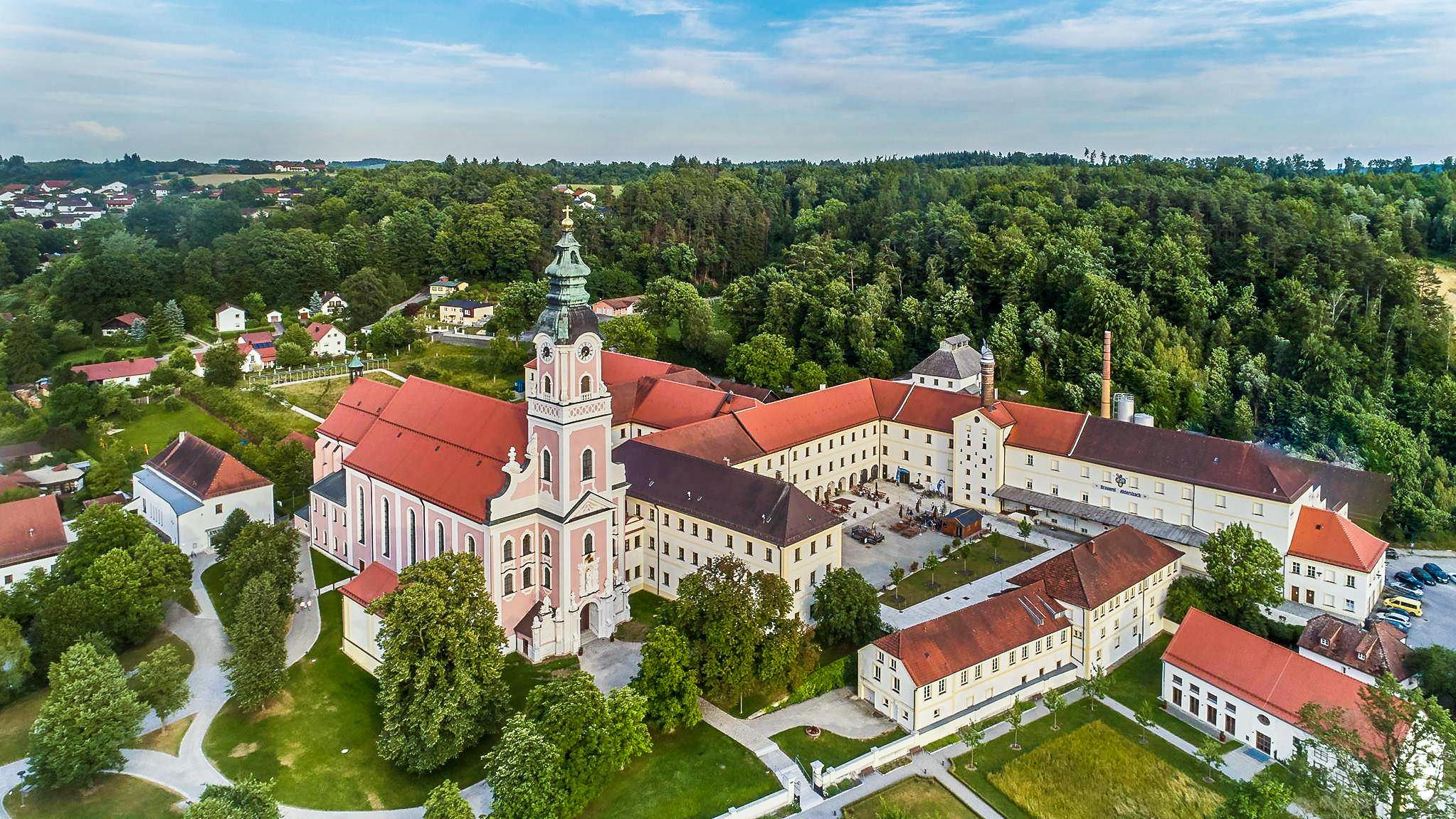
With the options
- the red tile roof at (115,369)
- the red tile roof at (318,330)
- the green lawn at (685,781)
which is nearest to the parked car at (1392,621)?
the green lawn at (685,781)

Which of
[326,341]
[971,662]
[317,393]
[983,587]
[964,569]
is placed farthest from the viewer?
[326,341]

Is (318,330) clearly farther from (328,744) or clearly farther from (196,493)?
(328,744)

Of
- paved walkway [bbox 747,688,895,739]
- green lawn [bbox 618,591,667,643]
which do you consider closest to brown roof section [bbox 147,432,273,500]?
green lawn [bbox 618,591,667,643]

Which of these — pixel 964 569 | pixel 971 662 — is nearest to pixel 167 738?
pixel 971 662

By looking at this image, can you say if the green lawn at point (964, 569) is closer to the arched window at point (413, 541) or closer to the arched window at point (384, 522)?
the arched window at point (413, 541)

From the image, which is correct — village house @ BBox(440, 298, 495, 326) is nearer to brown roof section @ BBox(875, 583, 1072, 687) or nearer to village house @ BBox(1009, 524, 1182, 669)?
village house @ BBox(1009, 524, 1182, 669)

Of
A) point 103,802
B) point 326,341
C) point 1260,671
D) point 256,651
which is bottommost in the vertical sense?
point 103,802

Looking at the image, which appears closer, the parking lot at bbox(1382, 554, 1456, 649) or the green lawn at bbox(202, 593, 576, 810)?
the green lawn at bbox(202, 593, 576, 810)
